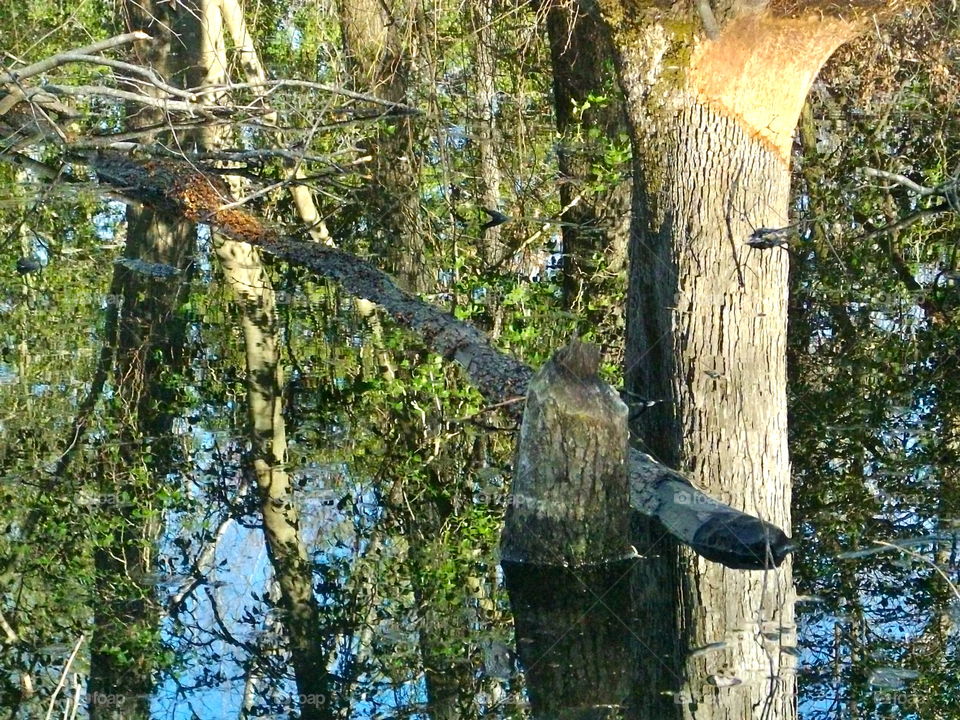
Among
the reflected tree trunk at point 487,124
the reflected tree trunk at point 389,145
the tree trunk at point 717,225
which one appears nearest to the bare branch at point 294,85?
the reflected tree trunk at point 389,145

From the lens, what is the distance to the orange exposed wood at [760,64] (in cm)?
560

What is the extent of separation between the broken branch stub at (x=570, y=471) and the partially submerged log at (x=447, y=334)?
18 centimetres

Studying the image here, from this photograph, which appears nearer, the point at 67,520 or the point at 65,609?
the point at 65,609

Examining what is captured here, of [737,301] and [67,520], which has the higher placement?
[737,301]

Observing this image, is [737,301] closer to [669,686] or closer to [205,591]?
[669,686]

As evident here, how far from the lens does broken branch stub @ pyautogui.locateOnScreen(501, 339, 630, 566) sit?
4.75 meters

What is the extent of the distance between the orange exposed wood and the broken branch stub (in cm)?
159

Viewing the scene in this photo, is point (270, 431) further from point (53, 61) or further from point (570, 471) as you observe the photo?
point (53, 61)

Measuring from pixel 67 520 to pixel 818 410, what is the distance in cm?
404

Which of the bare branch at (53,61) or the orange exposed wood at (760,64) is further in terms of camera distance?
the bare branch at (53,61)

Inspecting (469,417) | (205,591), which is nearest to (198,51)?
(469,417)

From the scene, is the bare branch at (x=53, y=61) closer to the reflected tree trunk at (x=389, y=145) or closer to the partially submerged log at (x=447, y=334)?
the partially submerged log at (x=447, y=334)

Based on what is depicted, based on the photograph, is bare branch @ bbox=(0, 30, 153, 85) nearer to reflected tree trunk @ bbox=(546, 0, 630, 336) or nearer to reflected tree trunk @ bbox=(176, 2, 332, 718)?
reflected tree trunk @ bbox=(176, 2, 332, 718)

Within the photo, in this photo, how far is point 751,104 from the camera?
18.6 ft
